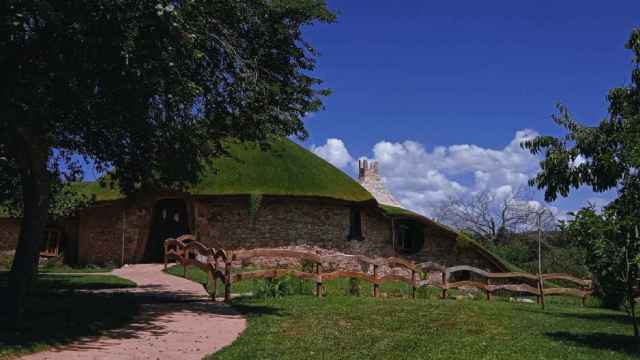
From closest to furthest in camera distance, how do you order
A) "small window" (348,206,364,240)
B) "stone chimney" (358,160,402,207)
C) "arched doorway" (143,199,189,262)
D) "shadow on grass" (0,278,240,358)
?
1. "shadow on grass" (0,278,240,358)
2. "arched doorway" (143,199,189,262)
3. "small window" (348,206,364,240)
4. "stone chimney" (358,160,402,207)

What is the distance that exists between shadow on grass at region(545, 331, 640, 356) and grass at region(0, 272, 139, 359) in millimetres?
7665

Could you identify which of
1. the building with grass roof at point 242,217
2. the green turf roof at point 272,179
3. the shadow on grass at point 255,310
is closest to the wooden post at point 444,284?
the shadow on grass at point 255,310

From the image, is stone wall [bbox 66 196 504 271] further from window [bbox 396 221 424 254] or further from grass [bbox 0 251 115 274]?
window [bbox 396 221 424 254]

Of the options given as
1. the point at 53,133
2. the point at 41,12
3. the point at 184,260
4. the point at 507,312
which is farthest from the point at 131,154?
the point at 507,312

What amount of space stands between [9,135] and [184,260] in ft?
28.0

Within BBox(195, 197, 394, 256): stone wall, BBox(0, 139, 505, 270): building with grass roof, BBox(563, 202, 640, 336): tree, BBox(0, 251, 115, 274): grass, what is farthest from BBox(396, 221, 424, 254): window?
BBox(563, 202, 640, 336): tree

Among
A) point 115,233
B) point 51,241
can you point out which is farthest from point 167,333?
point 51,241

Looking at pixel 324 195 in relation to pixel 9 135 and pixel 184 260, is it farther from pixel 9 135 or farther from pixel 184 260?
pixel 9 135

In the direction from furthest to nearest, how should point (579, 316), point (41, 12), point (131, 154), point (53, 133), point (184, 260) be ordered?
point (184, 260) < point (579, 316) < point (131, 154) < point (53, 133) < point (41, 12)

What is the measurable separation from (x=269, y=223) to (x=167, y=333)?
15396 millimetres

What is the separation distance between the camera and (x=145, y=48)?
10.3 metres

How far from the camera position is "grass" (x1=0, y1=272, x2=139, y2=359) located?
9.58 meters

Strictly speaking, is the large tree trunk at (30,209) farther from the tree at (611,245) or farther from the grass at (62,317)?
the tree at (611,245)

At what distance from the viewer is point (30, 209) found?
1230 cm
